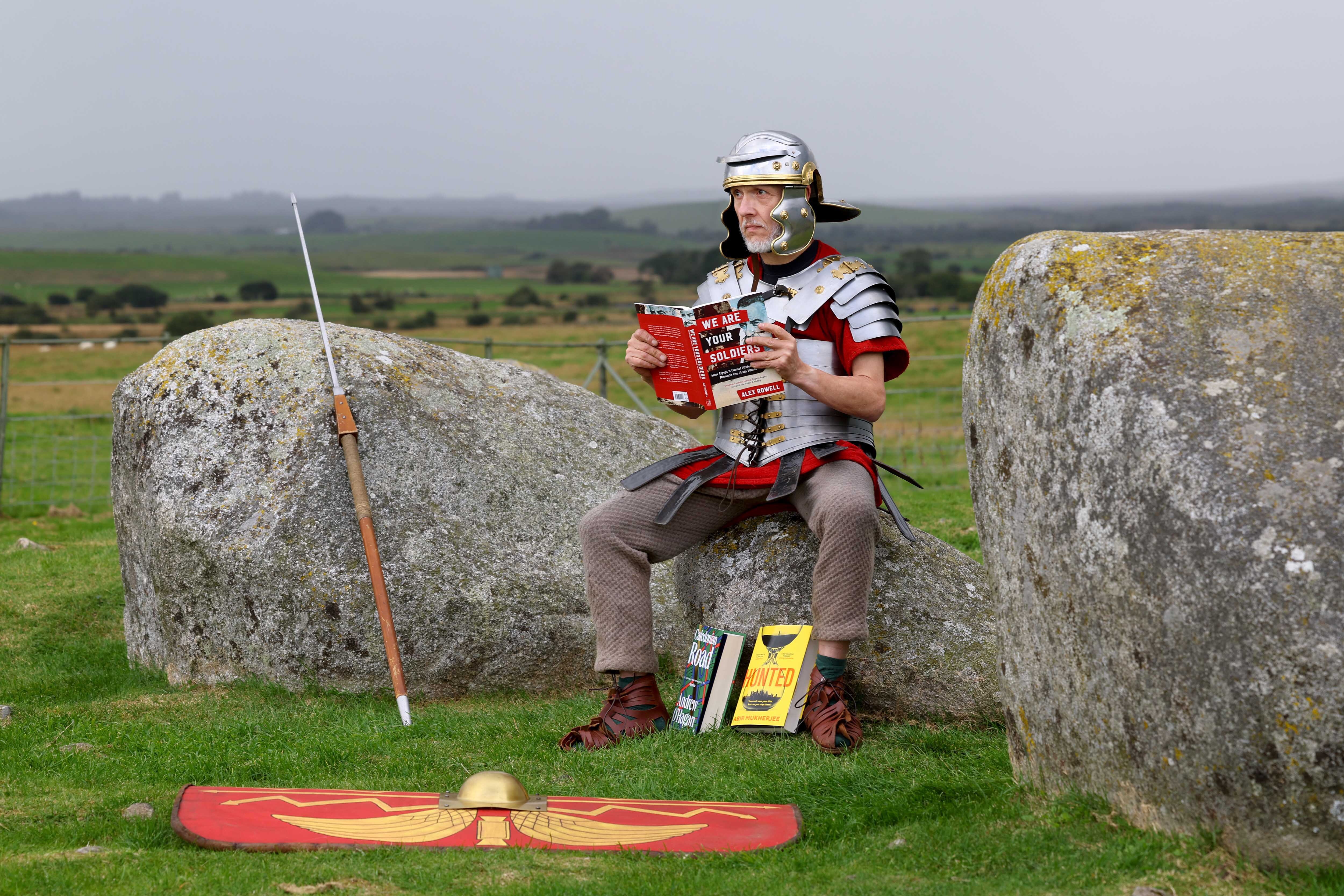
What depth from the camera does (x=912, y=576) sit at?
5.93 meters

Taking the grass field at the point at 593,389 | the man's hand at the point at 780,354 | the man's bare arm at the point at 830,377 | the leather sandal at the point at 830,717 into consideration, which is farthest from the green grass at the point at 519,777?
the grass field at the point at 593,389

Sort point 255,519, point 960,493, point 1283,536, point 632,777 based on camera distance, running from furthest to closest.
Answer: point 960,493 < point 255,519 < point 632,777 < point 1283,536

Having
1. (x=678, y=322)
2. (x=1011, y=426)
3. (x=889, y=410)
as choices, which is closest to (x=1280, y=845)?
(x=1011, y=426)

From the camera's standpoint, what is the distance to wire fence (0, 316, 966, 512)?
1435 cm

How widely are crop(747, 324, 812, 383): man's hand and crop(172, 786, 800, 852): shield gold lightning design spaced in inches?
74.7

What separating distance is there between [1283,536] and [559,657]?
4044 millimetres

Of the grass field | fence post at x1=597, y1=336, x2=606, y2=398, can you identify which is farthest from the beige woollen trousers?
fence post at x1=597, y1=336, x2=606, y2=398

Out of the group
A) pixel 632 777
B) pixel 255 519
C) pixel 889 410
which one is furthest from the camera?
pixel 889 410

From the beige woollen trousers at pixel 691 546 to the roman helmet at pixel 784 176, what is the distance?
A: 1135 millimetres

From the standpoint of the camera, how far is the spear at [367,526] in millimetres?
6004

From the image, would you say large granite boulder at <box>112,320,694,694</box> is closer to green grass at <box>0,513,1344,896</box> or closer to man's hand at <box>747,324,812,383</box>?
green grass at <box>0,513,1344,896</box>

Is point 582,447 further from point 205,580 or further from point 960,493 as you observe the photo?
point 960,493

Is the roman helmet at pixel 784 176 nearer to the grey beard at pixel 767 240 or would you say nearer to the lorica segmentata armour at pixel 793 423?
the grey beard at pixel 767 240

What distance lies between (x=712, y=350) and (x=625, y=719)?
1.72 metres
